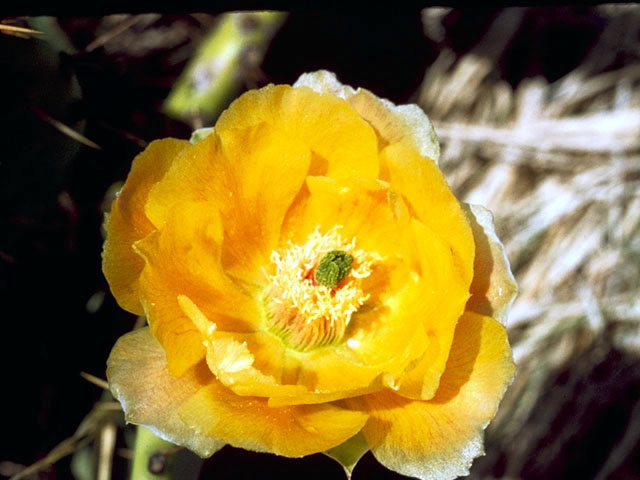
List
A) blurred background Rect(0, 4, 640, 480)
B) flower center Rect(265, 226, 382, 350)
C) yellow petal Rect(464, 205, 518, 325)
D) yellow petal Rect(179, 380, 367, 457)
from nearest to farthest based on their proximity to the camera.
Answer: yellow petal Rect(179, 380, 367, 457), yellow petal Rect(464, 205, 518, 325), flower center Rect(265, 226, 382, 350), blurred background Rect(0, 4, 640, 480)

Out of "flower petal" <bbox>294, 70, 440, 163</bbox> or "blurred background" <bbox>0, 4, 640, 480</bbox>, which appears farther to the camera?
"blurred background" <bbox>0, 4, 640, 480</bbox>

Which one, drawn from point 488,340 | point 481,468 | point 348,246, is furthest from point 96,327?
point 481,468

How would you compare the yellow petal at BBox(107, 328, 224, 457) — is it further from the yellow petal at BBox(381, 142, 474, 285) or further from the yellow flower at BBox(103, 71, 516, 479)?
the yellow petal at BBox(381, 142, 474, 285)

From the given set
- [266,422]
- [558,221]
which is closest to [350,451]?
[266,422]

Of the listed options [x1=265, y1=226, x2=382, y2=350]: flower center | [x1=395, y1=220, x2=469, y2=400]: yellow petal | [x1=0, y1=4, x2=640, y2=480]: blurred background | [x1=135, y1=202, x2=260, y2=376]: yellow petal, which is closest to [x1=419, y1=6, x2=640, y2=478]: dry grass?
[x1=0, y1=4, x2=640, y2=480]: blurred background

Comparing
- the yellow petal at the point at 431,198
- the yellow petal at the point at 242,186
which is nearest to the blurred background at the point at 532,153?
the yellow petal at the point at 242,186

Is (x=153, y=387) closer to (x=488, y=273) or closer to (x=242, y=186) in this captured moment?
(x=242, y=186)

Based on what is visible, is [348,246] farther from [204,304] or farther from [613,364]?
[613,364]

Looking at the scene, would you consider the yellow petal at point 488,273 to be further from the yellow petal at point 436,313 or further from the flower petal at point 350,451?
the flower petal at point 350,451
